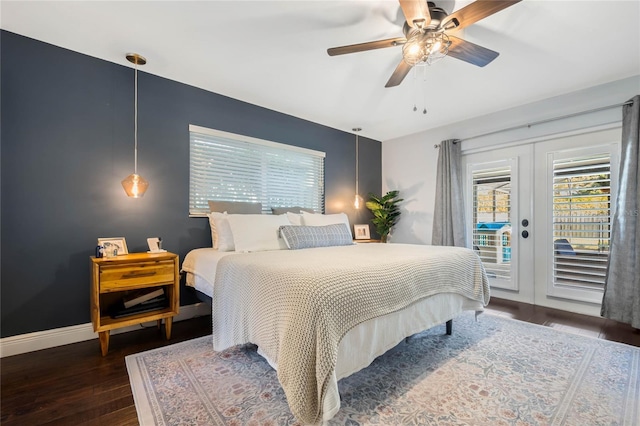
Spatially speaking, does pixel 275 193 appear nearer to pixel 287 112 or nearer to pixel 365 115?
pixel 287 112

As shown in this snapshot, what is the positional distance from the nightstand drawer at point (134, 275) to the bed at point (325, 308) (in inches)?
14.1

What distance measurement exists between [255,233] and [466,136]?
346 centimetres

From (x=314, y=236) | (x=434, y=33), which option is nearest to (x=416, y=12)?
(x=434, y=33)

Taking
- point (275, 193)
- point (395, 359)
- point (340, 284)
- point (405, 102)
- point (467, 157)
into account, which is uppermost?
point (405, 102)

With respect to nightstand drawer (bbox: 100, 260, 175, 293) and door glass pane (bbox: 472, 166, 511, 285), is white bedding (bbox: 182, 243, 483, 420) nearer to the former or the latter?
nightstand drawer (bbox: 100, 260, 175, 293)

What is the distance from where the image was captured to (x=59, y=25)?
2156 millimetres

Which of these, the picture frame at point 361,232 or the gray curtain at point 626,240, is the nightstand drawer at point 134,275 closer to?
the picture frame at point 361,232

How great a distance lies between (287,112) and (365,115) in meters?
1.12

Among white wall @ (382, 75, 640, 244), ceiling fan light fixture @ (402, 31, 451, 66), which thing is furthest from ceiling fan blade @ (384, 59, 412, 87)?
white wall @ (382, 75, 640, 244)

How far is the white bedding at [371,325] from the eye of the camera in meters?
1.40

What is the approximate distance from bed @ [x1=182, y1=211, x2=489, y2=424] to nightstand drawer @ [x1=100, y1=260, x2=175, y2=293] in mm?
357

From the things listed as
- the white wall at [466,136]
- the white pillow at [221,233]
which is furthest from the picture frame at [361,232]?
the white pillow at [221,233]

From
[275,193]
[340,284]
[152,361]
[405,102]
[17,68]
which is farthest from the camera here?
[275,193]

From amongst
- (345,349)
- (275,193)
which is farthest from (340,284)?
(275,193)
